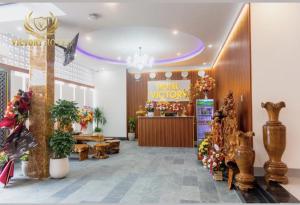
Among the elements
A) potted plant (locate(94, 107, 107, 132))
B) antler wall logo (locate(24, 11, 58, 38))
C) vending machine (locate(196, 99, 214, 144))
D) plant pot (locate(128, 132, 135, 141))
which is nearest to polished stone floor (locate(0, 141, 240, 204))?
antler wall logo (locate(24, 11, 58, 38))

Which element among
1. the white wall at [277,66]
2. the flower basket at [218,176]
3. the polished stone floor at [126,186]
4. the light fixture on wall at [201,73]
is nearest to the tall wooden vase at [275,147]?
the white wall at [277,66]

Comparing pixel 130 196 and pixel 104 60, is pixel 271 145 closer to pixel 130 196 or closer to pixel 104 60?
pixel 130 196

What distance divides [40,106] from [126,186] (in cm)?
243

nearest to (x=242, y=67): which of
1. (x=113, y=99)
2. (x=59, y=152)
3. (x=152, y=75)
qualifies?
(x=59, y=152)

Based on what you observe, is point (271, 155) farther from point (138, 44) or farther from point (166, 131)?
point (138, 44)

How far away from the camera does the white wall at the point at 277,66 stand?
3.70 metres

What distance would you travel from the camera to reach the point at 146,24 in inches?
186

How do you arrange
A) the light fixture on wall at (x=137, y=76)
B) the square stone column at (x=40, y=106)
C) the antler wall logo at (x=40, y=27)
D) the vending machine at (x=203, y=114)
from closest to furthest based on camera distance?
1. the square stone column at (x=40, y=106)
2. the antler wall logo at (x=40, y=27)
3. the vending machine at (x=203, y=114)
4. the light fixture on wall at (x=137, y=76)

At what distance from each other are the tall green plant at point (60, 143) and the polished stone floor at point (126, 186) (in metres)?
0.51

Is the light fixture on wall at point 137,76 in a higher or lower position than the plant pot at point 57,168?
higher

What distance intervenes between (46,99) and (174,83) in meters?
6.49

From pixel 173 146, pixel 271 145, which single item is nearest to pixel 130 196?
pixel 271 145

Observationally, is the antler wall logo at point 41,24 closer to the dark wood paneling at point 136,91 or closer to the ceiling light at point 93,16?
the ceiling light at point 93,16

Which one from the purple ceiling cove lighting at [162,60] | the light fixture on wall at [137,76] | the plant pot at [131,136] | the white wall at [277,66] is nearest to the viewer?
the white wall at [277,66]
